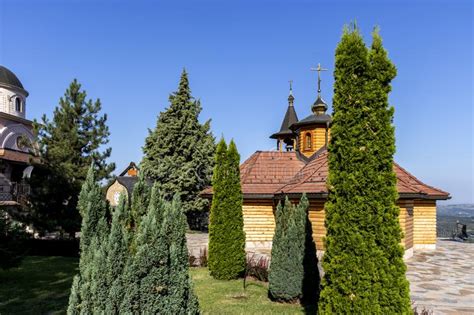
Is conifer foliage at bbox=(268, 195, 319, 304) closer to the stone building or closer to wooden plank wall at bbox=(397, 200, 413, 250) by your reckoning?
wooden plank wall at bbox=(397, 200, 413, 250)

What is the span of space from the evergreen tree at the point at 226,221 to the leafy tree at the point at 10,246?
602cm

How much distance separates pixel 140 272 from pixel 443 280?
34.3 ft

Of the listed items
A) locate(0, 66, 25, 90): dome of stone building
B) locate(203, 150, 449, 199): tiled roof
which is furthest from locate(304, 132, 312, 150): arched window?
locate(0, 66, 25, 90): dome of stone building

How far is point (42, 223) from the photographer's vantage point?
51.3 feet

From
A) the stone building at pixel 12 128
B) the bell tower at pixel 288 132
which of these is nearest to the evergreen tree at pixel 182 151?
the bell tower at pixel 288 132

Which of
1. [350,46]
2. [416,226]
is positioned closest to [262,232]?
[416,226]

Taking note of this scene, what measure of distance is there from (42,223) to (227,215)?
9418 mm

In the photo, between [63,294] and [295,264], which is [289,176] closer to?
[295,264]

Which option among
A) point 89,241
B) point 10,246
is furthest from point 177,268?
point 10,246

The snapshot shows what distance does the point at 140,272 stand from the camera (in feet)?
15.1

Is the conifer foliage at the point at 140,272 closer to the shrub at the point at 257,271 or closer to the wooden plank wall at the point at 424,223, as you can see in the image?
the shrub at the point at 257,271

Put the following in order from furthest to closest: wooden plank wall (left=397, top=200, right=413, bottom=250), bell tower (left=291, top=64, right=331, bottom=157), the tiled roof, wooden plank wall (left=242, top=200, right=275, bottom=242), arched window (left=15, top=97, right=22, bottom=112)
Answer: arched window (left=15, top=97, right=22, bottom=112), bell tower (left=291, top=64, right=331, bottom=157), wooden plank wall (left=242, top=200, right=275, bottom=242), the tiled roof, wooden plank wall (left=397, top=200, right=413, bottom=250)

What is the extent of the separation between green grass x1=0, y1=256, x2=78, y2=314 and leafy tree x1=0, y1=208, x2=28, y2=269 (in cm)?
76

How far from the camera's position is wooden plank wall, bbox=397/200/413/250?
14.2m
